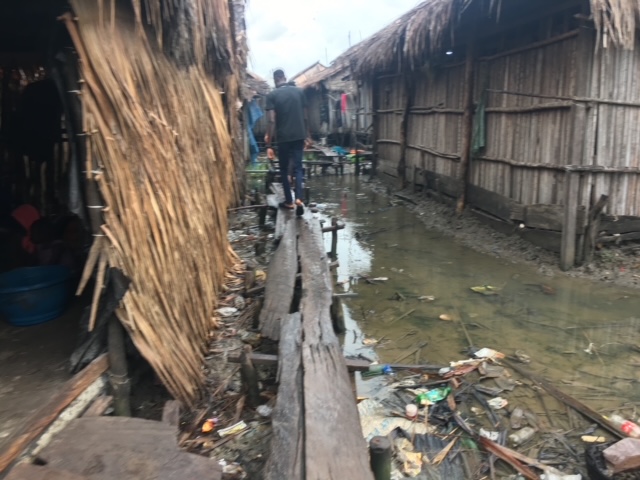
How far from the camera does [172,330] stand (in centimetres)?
337

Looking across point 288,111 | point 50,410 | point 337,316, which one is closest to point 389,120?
point 288,111

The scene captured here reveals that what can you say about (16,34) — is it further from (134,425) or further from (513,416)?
(513,416)

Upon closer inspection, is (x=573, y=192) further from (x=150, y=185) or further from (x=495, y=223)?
(x=150, y=185)

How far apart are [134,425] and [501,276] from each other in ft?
17.3

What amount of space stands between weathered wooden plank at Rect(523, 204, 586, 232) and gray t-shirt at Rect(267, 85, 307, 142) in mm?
3497

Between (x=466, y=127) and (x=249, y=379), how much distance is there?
23.9 feet

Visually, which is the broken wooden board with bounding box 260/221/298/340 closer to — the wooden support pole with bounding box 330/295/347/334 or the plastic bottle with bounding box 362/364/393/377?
the wooden support pole with bounding box 330/295/347/334

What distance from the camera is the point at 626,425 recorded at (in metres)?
3.51

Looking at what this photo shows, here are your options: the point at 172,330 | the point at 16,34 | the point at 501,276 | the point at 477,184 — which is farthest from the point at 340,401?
the point at 477,184

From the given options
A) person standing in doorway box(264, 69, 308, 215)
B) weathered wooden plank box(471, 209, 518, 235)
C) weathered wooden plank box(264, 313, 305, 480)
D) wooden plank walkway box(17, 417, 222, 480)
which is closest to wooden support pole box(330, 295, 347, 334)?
weathered wooden plank box(264, 313, 305, 480)

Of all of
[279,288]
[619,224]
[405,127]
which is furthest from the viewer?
[405,127]

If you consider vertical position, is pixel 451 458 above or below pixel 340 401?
below

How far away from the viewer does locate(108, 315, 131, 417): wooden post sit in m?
2.91

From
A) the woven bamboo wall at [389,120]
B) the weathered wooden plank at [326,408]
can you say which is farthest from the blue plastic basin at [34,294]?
the woven bamboo wall at [389,120]
